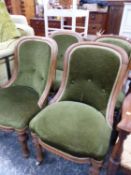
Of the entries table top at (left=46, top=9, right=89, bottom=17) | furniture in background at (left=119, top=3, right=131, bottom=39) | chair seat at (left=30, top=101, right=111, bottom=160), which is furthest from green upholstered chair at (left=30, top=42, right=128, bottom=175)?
furniture in background at (left=119, top=3, right=131, bottom=39)

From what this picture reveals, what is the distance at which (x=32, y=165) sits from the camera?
1.31 m

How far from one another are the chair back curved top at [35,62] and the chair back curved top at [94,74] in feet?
0.44

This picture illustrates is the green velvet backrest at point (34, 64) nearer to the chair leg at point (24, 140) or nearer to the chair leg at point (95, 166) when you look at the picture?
the chair leg at point (24, 140)

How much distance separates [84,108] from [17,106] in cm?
49

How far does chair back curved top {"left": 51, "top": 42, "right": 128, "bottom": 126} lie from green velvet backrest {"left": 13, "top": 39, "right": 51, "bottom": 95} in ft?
0.56

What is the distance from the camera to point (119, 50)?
1.13 metres

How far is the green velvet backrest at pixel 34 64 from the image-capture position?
4.45 feet

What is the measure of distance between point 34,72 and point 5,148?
2.27 feet

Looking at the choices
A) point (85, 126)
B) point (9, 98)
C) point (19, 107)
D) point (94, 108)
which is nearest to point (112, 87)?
point (94, 108)

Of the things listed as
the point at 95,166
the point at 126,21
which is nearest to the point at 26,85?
the point at 95,166

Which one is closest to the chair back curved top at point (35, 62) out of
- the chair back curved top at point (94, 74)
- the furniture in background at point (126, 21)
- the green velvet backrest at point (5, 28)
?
the chair back curved top at point (94, 74)

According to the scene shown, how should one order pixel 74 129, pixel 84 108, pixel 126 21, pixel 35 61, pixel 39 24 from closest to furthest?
1. pixel 74 129
2. pixel 84 108
3. pixel 35 61
4. pixel 126 21
5. pixel 39 24

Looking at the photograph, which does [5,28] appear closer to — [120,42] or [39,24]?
[120,42]

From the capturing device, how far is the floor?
4.12 ft
